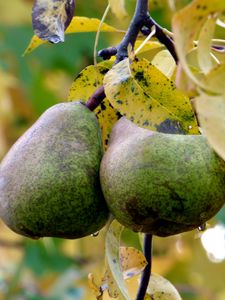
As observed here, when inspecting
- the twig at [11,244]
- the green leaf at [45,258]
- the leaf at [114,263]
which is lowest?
the twig at [11,244]

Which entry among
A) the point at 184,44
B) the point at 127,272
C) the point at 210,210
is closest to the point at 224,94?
the point at 184,44

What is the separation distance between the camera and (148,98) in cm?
115

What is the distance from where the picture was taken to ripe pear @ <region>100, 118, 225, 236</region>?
3.58 feet

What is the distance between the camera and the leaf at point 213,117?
3.16ft

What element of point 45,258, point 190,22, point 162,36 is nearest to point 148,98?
point 162,36

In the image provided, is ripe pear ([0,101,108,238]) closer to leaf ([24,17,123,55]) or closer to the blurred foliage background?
leaf ([24,17,123,55])

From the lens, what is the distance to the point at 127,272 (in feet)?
4.50

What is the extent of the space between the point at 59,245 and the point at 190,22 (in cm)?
223

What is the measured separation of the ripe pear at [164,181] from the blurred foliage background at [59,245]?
1530 mm

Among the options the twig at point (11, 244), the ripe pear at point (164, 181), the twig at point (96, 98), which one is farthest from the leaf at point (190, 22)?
the twig at point (11, 244)

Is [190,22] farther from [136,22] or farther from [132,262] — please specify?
[132,262]

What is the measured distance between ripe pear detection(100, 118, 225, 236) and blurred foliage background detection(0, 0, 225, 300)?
→ 1530mm

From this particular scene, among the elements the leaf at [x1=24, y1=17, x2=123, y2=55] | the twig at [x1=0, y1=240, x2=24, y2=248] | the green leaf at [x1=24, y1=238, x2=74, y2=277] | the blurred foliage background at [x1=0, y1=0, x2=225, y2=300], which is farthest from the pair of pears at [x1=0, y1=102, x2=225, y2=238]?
the twig at [x1=0, y1=240, x2=24, y2=248]

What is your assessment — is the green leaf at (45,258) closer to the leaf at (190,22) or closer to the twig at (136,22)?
the twig at (136,22)
